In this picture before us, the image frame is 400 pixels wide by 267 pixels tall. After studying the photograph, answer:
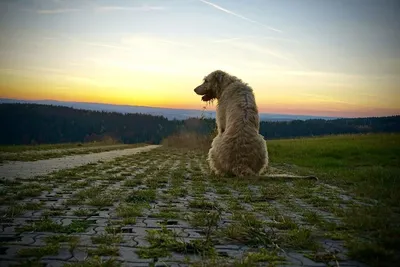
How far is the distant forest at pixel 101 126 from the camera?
44.4m

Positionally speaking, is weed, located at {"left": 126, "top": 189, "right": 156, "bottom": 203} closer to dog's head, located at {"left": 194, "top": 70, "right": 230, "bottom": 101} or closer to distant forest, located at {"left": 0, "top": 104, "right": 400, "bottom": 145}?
dog's head, located at {"left": 194, "top": 70, "right": 230, "bottom": 101}

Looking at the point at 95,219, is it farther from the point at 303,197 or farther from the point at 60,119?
the point at 60,119

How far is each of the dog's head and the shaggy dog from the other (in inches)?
30.4

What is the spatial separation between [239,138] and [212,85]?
136 inches

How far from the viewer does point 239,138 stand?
363 inches

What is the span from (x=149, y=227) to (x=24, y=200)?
8.97 feet

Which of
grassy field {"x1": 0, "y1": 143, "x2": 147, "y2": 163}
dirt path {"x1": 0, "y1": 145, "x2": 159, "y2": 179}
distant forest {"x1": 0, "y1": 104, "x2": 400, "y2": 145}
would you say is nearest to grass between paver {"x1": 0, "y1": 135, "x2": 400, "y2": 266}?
dirt path {"x1": 0, "y1": 145, "x2": 159, "y2": 179}

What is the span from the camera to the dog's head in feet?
38.6

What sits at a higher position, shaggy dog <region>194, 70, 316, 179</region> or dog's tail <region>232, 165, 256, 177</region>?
shaggy dog <region>194, 70, 316, 179</region>

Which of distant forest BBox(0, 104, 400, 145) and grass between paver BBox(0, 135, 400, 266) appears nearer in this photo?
grass between paver BBox(0, 135, 400, 266)

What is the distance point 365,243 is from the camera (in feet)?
9.89

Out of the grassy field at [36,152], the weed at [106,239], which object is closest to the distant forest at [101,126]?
the grassy field at [36,152]

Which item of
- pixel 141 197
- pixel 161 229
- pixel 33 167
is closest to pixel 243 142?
pixel 141 197

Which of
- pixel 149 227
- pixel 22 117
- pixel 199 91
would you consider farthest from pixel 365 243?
pixel 22 117
